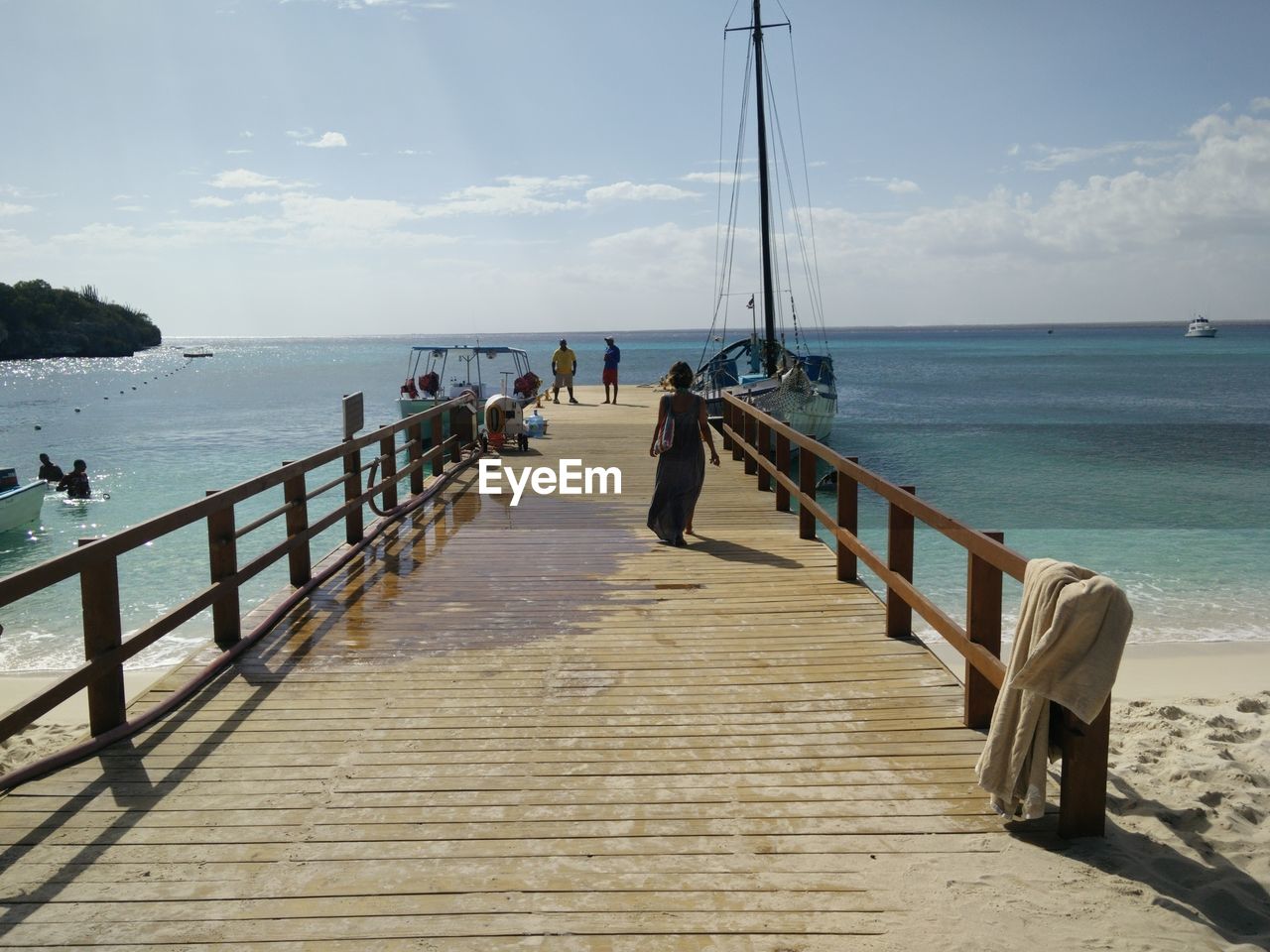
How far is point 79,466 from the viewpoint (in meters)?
27.0

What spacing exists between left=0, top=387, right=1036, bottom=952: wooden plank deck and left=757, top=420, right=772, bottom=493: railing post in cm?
540

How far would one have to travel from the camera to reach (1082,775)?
3758mm

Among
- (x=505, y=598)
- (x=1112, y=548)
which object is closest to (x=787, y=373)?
(x=1112, y=548)

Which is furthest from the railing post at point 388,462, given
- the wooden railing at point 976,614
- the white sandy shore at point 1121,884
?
the white sandy shore at point 1121,884

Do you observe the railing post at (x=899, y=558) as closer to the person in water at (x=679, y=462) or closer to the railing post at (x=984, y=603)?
the railing post at (x=984, y=603)

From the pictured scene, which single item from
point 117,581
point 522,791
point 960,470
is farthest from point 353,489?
point 960,470

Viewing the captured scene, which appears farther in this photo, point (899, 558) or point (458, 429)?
point (458, 429)

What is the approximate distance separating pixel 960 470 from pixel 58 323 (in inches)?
5559

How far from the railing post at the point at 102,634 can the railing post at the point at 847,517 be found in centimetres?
462

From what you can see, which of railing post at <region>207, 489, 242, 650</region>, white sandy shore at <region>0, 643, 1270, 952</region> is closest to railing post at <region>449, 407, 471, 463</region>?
railing post at <region>207, 489, 242, 650</region>

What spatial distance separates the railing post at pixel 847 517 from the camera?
733 centimetres

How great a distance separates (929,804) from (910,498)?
1.92 metres

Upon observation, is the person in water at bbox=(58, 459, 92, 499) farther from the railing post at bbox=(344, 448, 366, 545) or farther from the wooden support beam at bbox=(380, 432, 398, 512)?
the railing post at bbox=(344, 448, 366, 545)

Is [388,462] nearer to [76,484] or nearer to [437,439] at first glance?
[437,439]
